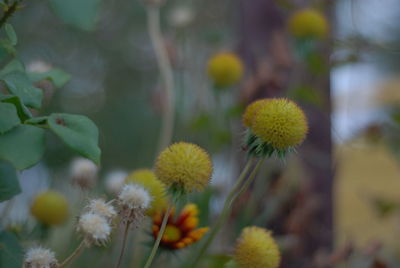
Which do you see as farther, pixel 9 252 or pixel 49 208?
pixel 49 208

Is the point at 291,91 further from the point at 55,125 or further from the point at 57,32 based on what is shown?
the point at 57,32

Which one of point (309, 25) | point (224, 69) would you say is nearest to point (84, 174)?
point (224, 69)

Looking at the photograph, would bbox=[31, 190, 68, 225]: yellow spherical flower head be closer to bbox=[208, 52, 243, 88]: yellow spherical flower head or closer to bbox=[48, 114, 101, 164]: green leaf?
bbox=[48, 114, 101, 164]: green leaf

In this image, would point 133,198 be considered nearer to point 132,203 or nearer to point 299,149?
point 132,203

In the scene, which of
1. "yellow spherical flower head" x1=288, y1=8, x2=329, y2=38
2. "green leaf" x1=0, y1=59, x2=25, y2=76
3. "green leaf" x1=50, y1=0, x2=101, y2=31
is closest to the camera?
"green leaf" x1=50, y1=0, x2=101, y2=31

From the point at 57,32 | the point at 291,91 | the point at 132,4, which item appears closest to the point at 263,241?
the point at 291,91

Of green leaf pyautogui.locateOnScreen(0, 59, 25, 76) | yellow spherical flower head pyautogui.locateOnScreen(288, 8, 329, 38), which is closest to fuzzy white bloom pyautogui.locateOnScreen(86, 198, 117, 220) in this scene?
green leaf pyautogui.locateOnScreen(0, 59, 25, 76)
